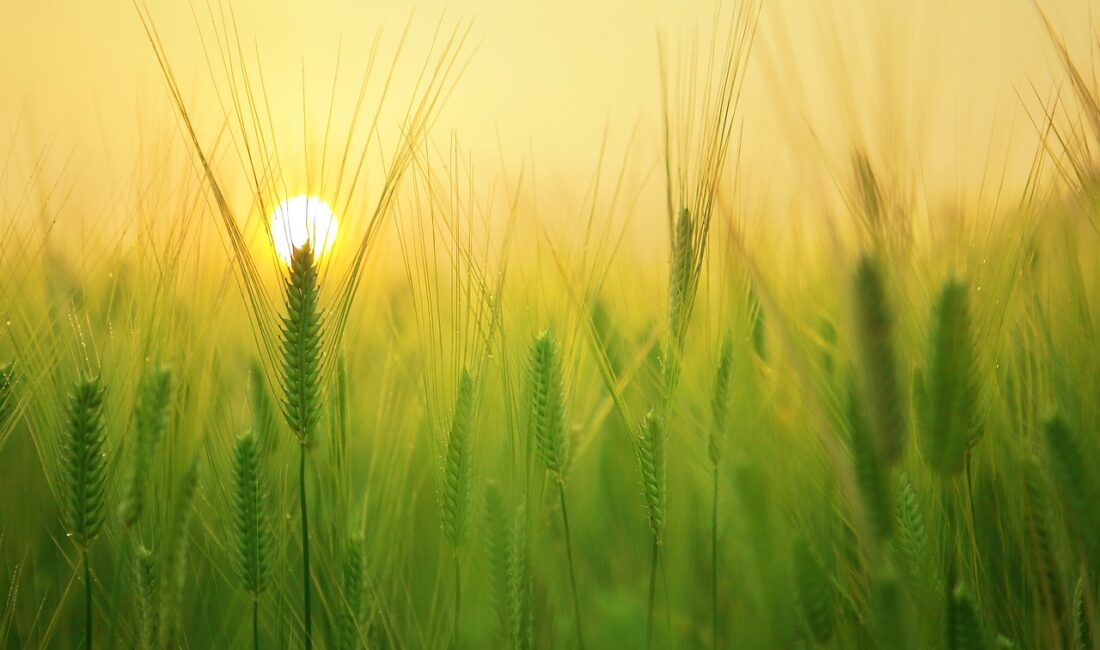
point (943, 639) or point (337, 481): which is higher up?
point (337, 481)

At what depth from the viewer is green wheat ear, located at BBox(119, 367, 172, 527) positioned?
79cm

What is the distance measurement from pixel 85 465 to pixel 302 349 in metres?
0.24

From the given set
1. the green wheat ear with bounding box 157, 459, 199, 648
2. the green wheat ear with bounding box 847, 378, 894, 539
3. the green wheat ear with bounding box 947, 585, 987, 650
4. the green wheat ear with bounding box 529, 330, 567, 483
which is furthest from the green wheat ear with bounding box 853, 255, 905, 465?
the green wheat ear with bounding box 157, 459, 199, 648

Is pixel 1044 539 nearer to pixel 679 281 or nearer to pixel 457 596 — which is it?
pixel 679 281

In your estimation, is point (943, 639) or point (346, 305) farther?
point (346, 305)

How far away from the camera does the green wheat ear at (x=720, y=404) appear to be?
889 mm

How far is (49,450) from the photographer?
935 millimetres

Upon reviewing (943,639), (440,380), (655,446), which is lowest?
(943,639)

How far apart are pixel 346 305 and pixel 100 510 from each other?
320mm

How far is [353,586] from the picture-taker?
821mm

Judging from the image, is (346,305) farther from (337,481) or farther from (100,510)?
(100,510)

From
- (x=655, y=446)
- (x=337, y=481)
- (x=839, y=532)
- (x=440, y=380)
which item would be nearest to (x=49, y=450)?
(x=337, y=481)

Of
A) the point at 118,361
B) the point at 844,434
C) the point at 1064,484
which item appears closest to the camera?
the point at 1064,484

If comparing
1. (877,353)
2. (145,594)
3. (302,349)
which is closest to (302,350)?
(302,349)
